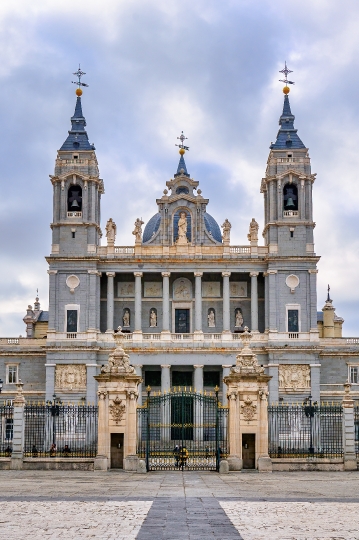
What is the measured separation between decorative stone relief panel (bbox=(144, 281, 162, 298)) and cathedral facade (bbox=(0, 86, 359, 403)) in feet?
0.29

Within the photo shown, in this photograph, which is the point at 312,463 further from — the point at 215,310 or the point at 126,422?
the point at 215,310

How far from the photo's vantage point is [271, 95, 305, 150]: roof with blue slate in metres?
76.4

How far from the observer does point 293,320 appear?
73125mm

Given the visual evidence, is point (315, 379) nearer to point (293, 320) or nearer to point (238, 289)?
point (293, 320)

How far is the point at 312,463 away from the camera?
38781 mm

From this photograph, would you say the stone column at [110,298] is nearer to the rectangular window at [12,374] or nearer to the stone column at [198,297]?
the stone column at [198,297]

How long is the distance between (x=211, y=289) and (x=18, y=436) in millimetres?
39196

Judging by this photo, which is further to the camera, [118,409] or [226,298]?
[226,298]

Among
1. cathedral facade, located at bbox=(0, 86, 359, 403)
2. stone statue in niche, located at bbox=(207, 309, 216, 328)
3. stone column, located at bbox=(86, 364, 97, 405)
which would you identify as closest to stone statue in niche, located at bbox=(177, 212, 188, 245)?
cathedral facade, located at bbox=(0, 86, 359, 403)

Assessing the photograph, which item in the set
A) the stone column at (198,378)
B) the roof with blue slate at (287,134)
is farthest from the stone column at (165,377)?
the roof with blue slate at (287,134)

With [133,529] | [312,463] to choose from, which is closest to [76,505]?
[133,529]

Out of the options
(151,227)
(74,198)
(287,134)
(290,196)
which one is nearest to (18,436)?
(74,198)

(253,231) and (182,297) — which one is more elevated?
(253,231)

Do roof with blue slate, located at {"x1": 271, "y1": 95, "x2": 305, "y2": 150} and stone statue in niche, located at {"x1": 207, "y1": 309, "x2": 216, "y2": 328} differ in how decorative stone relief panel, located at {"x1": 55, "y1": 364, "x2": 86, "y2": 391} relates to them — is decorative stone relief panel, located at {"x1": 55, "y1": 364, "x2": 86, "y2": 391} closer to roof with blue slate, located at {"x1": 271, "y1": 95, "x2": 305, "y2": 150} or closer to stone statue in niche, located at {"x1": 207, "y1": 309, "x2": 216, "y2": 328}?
stone statue in niche, located at {"x1": 207, "y1": 309, "x2": 216, "y2": 328}
